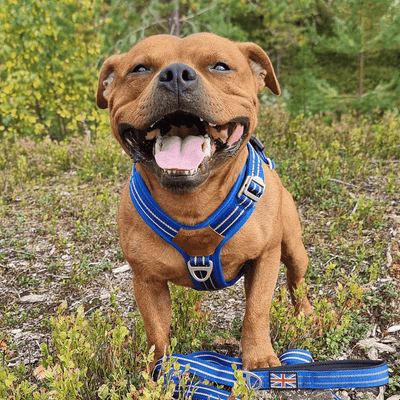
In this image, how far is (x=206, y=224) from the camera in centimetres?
204

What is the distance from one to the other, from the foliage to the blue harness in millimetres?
5287

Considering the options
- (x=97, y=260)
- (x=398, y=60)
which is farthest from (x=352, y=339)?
(x=398, y=60)

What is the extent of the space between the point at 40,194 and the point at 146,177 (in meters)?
3.27

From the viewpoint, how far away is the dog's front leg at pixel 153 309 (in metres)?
2.21

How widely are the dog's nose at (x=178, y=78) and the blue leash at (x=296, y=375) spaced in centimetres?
119

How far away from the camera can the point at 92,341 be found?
89.4 inches

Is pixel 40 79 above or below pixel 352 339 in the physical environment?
above

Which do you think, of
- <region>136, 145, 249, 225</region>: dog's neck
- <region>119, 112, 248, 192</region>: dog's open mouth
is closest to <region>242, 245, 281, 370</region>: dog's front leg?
<region>136, 145, 249, 225</region>: dog's neck

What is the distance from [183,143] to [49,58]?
672 centimetres

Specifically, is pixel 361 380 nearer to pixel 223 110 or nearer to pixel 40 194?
pixel 223 110

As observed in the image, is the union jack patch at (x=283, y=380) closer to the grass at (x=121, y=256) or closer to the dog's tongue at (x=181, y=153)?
the grass at (x=121, y=256)

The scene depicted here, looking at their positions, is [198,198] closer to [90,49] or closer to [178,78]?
[178,78]

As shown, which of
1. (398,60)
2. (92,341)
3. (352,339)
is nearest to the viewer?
(92,341)

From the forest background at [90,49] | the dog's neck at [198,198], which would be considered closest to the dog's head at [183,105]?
the dog's neck at [198,198]
